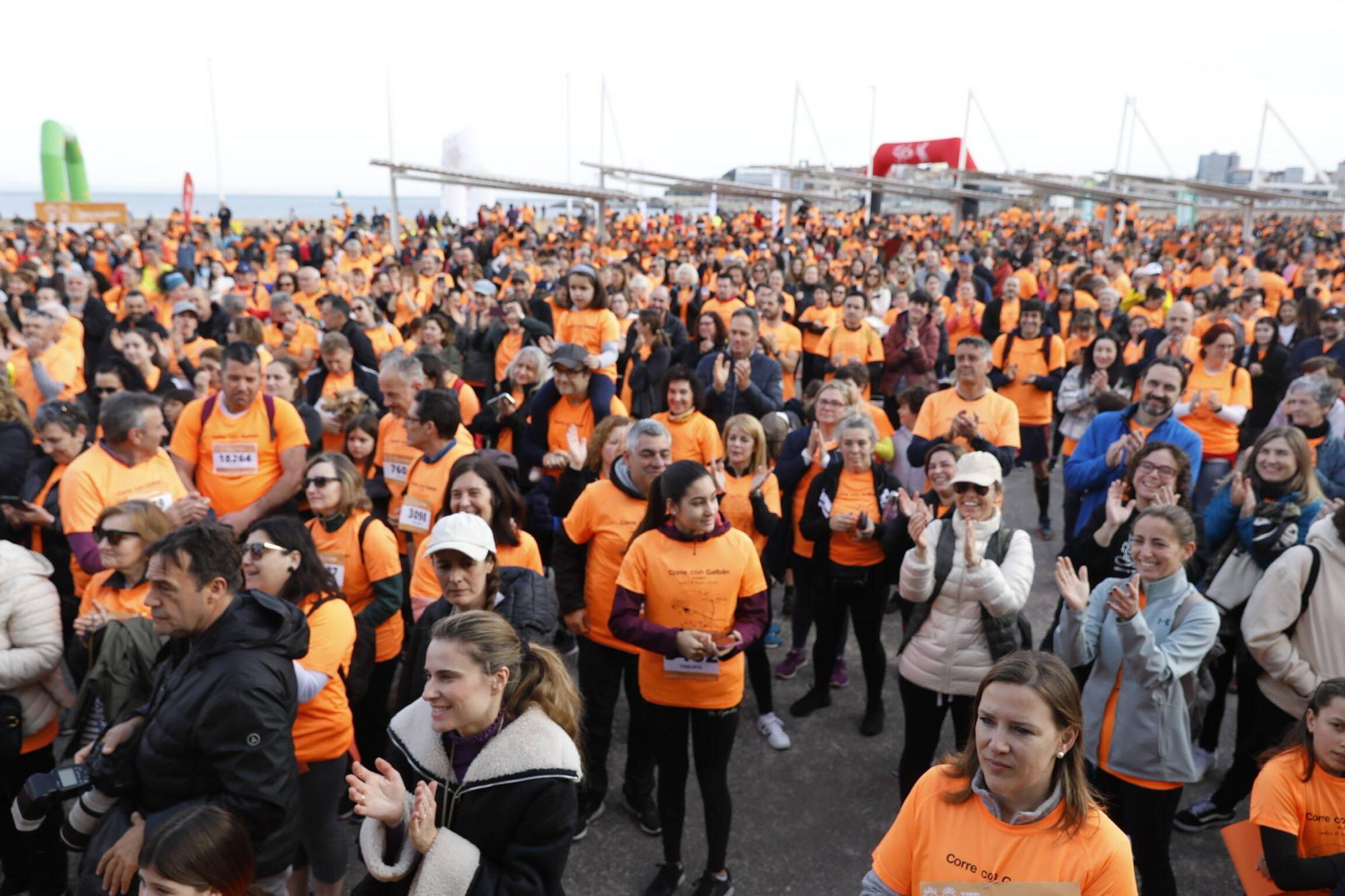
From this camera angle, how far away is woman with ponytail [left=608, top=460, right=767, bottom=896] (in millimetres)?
3023

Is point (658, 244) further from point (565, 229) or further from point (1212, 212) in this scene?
point (1212, 212)

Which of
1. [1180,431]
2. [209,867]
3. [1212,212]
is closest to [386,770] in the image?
[209,867]

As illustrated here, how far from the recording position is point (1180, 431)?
4.54 metres

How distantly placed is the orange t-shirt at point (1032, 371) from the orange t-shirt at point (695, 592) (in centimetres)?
461

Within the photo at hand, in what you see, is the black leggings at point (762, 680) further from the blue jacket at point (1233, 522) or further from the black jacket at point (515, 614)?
the blue jacket at point (1233, 522)

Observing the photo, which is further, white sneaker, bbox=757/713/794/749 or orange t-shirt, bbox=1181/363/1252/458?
orange t-shirt, bbox=1181/363/1252/458

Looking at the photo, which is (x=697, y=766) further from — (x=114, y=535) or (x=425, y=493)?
(x=114, y=535)

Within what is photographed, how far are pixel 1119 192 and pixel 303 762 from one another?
19159 mm

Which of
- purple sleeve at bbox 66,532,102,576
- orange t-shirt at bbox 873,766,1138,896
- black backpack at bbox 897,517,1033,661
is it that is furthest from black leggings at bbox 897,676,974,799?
Answer: purple sleeve at bbox 66,532,102,576

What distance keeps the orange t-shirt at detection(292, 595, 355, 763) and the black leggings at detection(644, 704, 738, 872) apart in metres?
1.11

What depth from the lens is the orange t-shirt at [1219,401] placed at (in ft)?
17.8

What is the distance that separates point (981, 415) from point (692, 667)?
2808 millimetres

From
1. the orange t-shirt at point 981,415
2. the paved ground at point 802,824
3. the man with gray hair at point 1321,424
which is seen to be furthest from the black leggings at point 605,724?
the man with gray hair at point 1321,424

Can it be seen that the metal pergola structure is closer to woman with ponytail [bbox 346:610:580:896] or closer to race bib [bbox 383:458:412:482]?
race bib [bbox 383:458:412:482]
